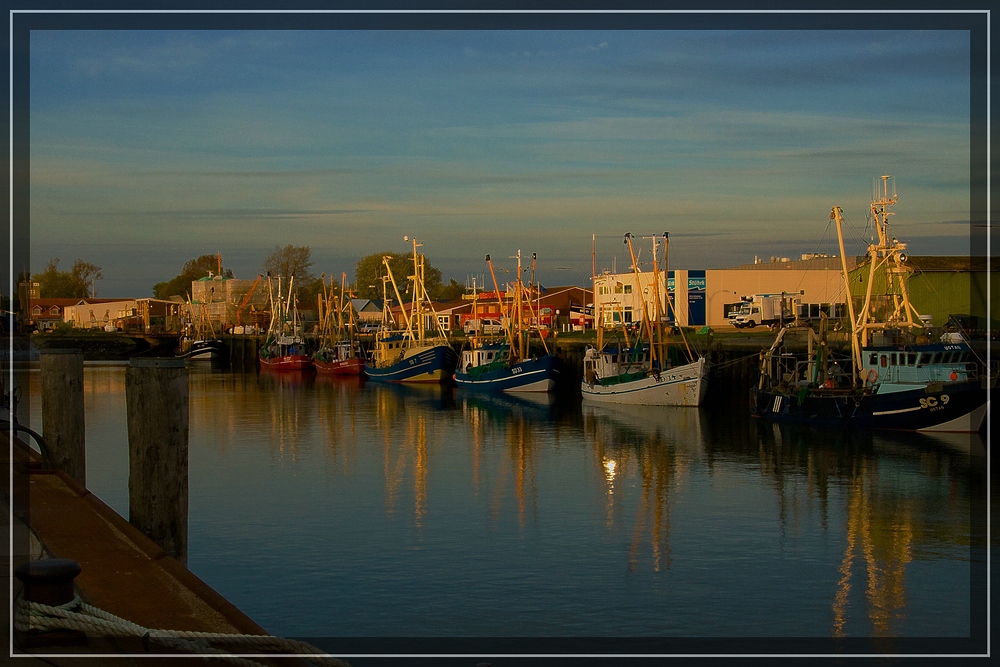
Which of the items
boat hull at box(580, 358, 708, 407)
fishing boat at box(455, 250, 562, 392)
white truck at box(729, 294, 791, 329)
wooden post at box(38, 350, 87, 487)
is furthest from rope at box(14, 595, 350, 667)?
white truck at box(729, 294, 791, 329)

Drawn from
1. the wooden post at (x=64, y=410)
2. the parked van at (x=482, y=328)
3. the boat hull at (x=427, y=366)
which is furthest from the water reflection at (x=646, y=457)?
the parked van at (x=482, y=328)

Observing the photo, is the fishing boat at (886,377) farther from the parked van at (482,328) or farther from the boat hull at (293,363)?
the boat hull at (293,363)

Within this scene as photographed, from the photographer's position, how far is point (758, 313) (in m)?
74.6

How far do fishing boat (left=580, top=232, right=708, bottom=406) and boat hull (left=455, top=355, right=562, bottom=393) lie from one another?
10.7 ft

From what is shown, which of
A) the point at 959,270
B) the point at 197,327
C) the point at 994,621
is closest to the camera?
the point at 994,621

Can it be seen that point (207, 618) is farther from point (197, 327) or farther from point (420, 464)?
point (197, 327)

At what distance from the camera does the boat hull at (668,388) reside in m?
45.3

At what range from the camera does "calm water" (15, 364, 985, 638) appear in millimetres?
14648

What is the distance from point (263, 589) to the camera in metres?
15.6

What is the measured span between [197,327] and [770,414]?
9169cm

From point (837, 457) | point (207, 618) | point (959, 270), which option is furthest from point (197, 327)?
point (207, 618)

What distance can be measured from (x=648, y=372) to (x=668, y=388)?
50.4 inches

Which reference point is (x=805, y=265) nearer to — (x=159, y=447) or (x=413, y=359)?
(x=413, y=359)

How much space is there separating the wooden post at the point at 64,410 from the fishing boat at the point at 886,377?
1014 inches
